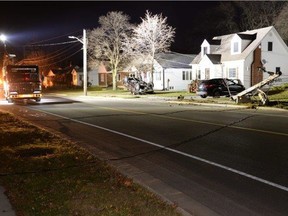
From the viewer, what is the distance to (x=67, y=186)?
6.50 meters

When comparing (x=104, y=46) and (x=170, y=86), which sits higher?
(x=104, y=46)

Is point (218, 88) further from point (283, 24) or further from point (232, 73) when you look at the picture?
point (283, 24)

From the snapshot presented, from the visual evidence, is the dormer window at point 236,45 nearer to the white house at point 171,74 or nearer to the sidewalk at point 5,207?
the white house at point 171,74

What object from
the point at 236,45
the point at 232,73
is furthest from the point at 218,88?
the point at 236,45

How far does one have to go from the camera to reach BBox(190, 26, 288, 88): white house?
41.7m

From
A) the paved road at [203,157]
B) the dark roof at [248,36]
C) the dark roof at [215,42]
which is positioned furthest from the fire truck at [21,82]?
the dark roof at [215,42]

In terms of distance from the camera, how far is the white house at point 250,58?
137ft

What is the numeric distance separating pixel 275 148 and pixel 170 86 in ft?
136

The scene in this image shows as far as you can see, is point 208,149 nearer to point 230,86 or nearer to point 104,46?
point 230,86

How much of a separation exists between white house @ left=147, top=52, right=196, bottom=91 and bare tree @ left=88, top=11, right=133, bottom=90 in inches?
182

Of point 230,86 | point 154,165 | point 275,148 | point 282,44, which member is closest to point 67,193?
point 154,165

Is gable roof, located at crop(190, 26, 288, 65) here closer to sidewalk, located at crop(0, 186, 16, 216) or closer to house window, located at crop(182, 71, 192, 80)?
house window, located at crop(182, 71, 192, 80)

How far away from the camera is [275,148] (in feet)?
33.1

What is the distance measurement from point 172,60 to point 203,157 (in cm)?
4496
